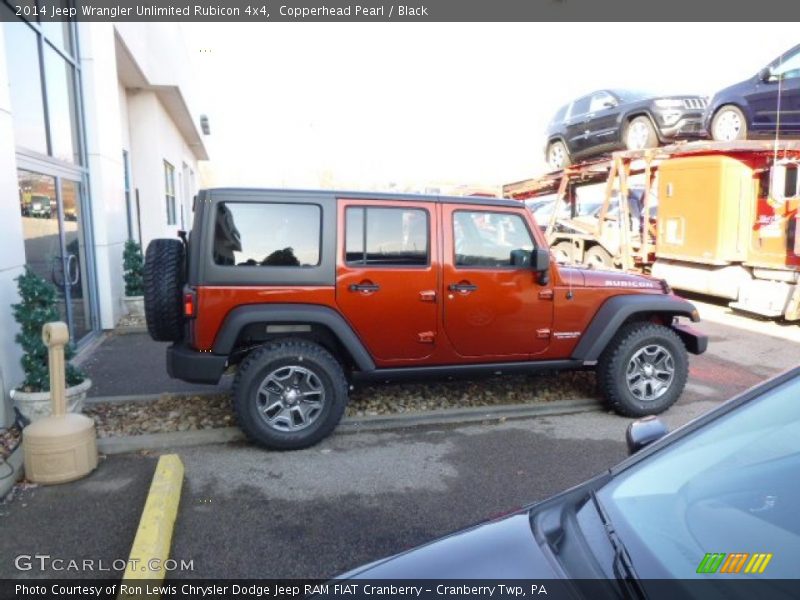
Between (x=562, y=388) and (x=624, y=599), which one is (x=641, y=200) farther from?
(x=624, y=599)

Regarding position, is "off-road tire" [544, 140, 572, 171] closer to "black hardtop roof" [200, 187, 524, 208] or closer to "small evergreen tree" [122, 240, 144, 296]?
"small evergreen tree" [122, 240, 144, 296]

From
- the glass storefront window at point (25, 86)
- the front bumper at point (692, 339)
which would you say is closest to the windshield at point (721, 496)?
the front bumper at point (692, 339)

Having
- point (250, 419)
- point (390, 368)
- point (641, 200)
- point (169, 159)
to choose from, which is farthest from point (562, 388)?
point (169, 159)

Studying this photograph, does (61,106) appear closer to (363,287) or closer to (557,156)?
(363,287)

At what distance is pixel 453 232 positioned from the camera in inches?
200

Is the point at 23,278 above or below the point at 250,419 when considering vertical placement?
above

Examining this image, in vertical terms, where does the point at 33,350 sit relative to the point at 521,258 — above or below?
below

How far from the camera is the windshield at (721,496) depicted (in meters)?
1.61

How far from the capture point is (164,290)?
465 cm

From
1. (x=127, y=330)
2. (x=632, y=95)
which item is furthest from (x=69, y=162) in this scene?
(x=632, y=95)

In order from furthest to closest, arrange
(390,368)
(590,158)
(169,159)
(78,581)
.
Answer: (169,159) < (590,158) < (390,368) < (78,581)

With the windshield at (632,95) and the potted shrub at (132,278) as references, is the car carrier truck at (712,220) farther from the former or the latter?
the potted shrub at (132,278)

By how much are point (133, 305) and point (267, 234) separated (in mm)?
6212

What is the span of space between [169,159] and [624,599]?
17799 mm
